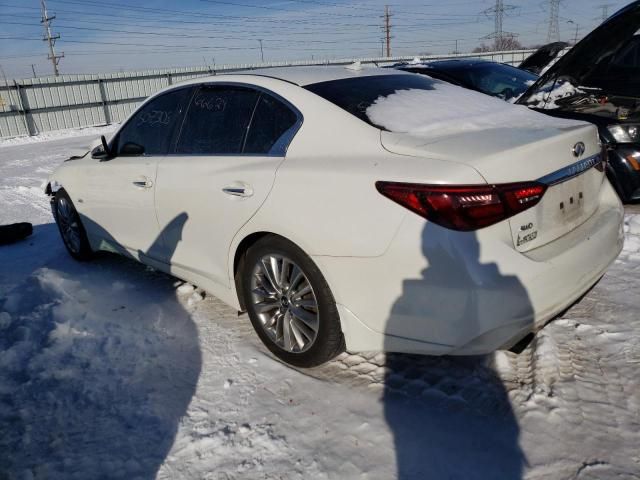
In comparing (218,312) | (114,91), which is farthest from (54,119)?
(218,312)

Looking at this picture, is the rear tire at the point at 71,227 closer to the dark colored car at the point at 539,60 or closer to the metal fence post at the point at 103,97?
the dark colored car at the point at 539,60

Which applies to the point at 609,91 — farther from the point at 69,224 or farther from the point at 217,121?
the point at 69,224

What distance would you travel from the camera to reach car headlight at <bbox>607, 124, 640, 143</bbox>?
455cm

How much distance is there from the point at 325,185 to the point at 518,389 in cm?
141

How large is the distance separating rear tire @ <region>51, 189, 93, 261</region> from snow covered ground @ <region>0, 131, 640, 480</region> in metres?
1.12

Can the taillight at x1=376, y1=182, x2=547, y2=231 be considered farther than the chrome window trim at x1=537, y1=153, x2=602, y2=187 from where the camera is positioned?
No

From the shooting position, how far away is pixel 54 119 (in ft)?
70.9

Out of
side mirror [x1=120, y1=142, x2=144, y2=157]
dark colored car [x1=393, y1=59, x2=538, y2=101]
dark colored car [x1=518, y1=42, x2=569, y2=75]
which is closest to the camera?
side mirror [x1=120, y1=142, x2=144, y2=157]

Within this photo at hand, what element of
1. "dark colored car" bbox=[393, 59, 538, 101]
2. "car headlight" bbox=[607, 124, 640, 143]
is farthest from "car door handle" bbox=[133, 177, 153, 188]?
"dark colored car" bbox=[393, 59, 538, 101]

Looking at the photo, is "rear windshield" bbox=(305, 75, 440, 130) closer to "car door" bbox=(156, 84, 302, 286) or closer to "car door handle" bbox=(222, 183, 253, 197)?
"car door" bbox=(156, 84, 302, 286)

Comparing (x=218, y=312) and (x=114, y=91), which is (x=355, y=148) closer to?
(x=218, y=312)

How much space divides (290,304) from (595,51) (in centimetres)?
427

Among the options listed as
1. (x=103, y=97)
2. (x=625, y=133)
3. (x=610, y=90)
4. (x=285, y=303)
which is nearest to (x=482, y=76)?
(x=610, y=90)

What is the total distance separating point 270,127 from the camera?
9.28 feet
